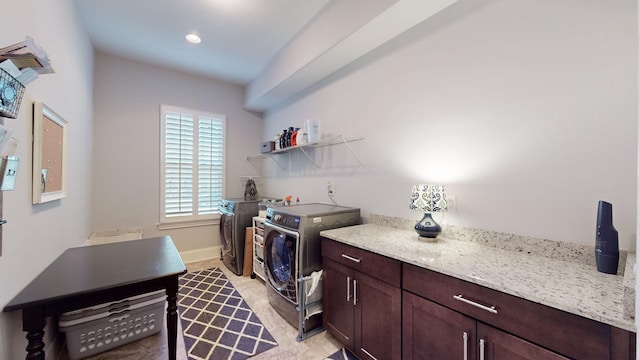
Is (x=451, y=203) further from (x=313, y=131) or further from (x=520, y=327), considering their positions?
(x=313, y=131)

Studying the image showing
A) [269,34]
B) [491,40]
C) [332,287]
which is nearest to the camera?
[491,40]

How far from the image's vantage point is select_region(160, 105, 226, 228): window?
3662mm

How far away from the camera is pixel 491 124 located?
1.62 meters

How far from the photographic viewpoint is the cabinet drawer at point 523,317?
84 cm

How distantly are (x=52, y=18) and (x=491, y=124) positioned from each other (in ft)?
9.63

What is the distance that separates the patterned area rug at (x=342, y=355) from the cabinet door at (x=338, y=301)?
0.08 metres

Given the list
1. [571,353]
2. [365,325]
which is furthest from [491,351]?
[365,325]

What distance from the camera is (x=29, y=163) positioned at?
1333 millimetres

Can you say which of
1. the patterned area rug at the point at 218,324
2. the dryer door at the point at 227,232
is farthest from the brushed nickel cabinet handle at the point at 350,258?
the dryer door at the point at 227,232

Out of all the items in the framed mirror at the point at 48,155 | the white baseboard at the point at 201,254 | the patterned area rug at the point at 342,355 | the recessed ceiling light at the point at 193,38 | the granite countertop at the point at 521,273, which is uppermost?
the recessed ceiling light at the point at 193,38

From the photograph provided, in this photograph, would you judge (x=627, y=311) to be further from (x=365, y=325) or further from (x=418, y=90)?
(x=418, y=90)

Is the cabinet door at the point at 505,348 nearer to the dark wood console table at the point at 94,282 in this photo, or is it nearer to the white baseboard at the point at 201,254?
the dark wood console table at the point at 94,282

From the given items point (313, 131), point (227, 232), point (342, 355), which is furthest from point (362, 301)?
point (227, 232)

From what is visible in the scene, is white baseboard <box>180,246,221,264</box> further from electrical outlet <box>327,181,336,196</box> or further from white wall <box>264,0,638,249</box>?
white wall <box>264,0,638,249</box>
